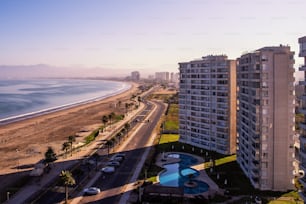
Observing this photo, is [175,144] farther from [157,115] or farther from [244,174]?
[157,115]

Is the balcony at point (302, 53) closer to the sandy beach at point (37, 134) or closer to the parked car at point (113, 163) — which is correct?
the parked car at point (113, 163)

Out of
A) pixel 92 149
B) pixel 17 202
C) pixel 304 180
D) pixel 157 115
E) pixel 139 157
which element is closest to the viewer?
pixel 304 180

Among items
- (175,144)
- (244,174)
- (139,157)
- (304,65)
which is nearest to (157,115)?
(175,144)

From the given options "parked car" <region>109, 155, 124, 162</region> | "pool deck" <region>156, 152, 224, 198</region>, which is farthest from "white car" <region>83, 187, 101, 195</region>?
"parked car" <region>109, 155, 124, 162</region>

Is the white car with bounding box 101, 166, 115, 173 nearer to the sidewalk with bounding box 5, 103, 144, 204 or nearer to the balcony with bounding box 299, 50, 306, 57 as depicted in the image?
the sidewalk with bounding box 5, 103, 144, 204

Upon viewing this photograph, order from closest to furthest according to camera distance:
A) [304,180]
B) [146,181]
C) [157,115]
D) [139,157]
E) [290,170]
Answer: [304,180], [290,170], [146,181], [139,157], [157,115]
